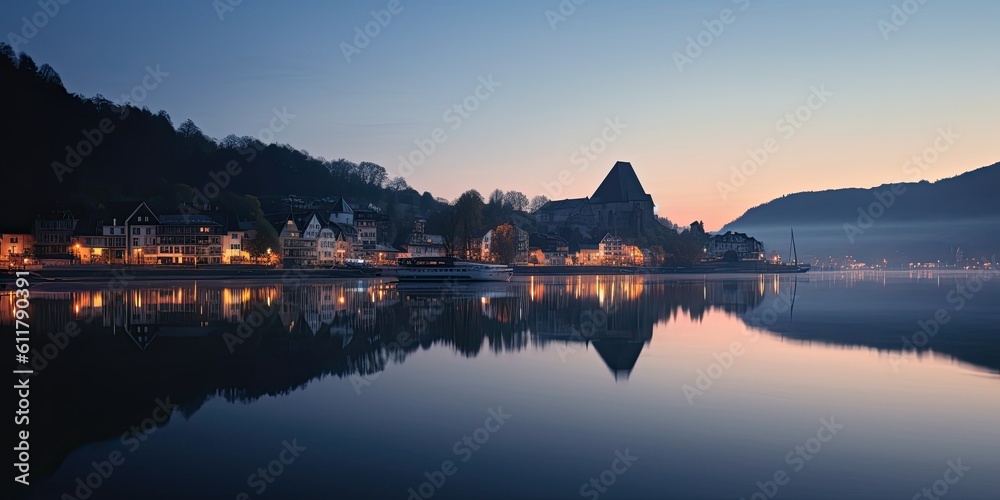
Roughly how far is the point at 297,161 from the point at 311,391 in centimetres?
15357

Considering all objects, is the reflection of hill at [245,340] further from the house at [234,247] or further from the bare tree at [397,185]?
the bare tree at [397,185]

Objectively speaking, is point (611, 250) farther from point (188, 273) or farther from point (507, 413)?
point (507, 413)

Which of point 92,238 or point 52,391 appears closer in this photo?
point 52,391

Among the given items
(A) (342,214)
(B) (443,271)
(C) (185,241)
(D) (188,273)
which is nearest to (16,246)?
(C) (185,241)

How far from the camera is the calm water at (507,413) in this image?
8.28 meters

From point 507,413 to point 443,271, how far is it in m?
60.7

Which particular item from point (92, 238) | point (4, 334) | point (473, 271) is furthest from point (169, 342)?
point (92, 238)

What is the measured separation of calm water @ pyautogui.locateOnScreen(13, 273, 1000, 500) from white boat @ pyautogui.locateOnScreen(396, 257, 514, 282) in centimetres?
4701

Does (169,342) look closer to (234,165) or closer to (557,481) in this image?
(557,481)

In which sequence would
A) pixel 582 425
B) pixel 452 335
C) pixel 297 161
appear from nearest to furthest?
1. pixel 582 425
2. pixel 452 335
3. pixel 297 161

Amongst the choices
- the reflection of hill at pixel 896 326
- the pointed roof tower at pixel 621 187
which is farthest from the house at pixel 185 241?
the pointed roof tower at pixel 621 187

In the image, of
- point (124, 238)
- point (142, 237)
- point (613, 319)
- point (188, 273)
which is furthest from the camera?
point (142, 237)

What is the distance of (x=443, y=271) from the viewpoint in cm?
7231

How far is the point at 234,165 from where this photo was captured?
135 meters
